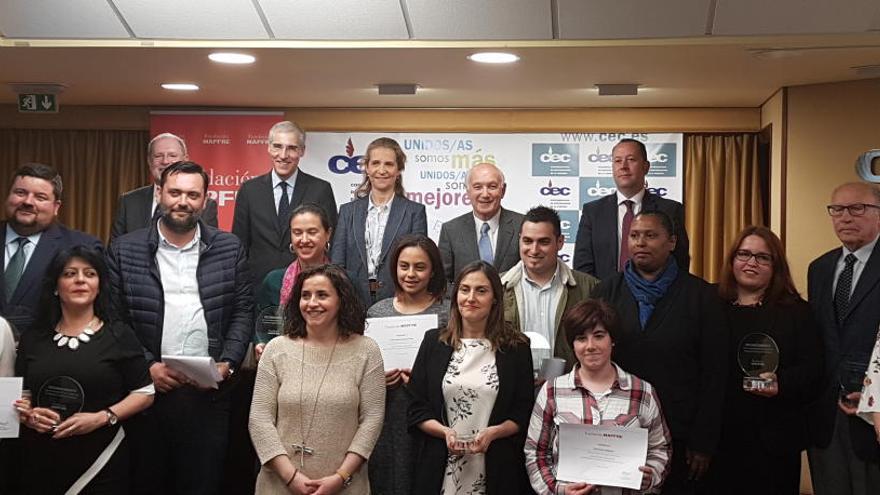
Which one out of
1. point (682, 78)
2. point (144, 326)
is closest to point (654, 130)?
point (682, 78)

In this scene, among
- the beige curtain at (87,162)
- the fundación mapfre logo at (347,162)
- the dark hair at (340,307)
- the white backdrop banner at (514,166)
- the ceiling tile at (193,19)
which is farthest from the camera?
the beige curtain at (87,162)

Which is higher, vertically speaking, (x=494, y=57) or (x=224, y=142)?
(x=494, y=57)

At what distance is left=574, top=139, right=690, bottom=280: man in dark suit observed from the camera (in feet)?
18.0

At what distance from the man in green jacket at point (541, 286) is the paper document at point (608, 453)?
62cm

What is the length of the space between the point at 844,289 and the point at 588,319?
4.09 feet

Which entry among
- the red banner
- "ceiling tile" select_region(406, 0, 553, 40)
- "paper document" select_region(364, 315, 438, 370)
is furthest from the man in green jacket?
the red banner

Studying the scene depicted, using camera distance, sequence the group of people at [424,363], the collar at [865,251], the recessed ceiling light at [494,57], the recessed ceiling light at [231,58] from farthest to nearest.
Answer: the recessed ceiling light at [231,58]
the recessed ceiling light at [494,57]
the collar at [865,251]
the group of people at [424,363]

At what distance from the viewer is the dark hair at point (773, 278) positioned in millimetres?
4676

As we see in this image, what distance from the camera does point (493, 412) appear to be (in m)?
4.29

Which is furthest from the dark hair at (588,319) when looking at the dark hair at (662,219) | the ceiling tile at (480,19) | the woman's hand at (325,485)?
the ceiling tile at (480,19)

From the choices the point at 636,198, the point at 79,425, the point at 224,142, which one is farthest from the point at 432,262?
the point at 224,142

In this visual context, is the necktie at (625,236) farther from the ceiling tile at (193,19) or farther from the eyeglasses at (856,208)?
the ceiling tile at (193,19)

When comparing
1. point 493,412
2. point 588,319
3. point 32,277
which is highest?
point 32,277

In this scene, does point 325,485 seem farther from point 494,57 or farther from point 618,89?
point 618,89
